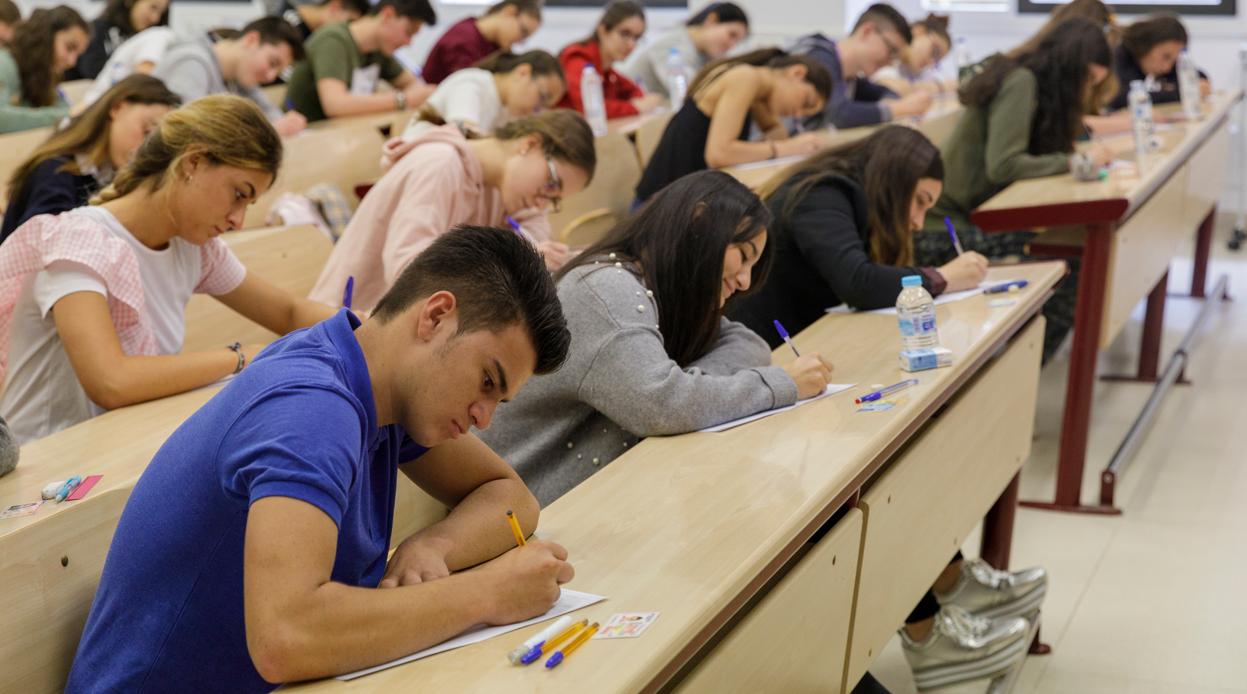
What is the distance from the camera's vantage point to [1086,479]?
375 centimetres

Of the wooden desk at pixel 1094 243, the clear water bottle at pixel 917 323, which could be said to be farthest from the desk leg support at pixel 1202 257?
the clear water bottle at pixel 917 323

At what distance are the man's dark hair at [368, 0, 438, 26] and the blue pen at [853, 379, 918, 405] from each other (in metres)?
3.86

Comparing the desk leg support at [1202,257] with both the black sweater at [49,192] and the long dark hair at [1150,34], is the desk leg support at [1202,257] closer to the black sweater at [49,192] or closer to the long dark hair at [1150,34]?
the long dark hair at [1150,34]

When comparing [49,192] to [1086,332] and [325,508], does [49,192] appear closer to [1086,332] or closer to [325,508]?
[325,508]

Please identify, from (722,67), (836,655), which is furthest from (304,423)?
(722,67)

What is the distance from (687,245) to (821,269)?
728 mm

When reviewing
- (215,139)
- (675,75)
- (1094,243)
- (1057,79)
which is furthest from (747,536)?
(675,75)

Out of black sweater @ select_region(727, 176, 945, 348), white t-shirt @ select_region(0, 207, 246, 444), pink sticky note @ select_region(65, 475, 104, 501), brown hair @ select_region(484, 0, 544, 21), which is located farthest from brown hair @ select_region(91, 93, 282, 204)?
brown hair @ select_region(484, 0, 544, 21)

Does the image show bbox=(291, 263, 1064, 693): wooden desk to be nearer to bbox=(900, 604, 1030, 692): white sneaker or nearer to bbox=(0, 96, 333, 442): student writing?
bbox=(900, 604, 1030, 692): white sneaker

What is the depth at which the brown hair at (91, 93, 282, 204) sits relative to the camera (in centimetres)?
209

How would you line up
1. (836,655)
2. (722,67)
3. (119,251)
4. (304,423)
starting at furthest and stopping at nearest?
(722,67) < (119,251) < (836,655) < (304,423)

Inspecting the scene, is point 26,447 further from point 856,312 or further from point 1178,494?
point 1178,494

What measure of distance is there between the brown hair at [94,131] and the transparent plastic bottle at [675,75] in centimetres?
340

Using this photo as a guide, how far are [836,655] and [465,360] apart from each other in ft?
2.58
